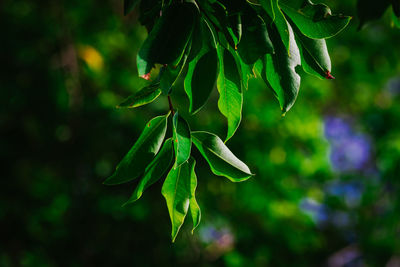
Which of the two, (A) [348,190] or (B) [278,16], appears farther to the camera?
(A) [348,190]

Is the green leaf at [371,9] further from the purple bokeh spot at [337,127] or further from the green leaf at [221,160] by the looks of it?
the purple bokeh spot at [337,127]

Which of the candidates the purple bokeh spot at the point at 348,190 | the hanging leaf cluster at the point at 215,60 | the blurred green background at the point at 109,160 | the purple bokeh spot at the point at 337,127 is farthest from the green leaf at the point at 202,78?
the purple bokeh spot at the point at 337,127

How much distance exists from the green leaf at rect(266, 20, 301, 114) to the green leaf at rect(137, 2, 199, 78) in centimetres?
17

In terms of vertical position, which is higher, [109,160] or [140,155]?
[140,155]

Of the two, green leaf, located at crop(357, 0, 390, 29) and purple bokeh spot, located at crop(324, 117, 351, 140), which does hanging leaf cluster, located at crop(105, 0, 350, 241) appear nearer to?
green leaf, located at crop(357, 0, 390, 29)

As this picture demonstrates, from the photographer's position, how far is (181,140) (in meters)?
0.83

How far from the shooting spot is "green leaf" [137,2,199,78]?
754 mm

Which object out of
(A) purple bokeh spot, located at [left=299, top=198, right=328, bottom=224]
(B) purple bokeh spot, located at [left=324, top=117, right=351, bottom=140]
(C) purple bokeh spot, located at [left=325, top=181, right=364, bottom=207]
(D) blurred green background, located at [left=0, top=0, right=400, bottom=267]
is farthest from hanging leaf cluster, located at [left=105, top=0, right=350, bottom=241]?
(B) purple bokeh spot, located at [left=324, top=117, right=351, bottom=140]

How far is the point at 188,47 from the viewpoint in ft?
2.62

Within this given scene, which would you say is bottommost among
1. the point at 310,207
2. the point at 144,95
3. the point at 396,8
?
the point at 310,207

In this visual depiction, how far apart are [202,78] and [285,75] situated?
0.51ft

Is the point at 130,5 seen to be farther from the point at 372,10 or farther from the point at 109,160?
the point at 109,160

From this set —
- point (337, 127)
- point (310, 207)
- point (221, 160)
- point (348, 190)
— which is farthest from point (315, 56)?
point (337, 127)

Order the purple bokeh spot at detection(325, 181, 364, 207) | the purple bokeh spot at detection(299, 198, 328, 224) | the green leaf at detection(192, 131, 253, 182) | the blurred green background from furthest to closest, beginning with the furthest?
the purple bokeh spot at detection(325, 181, 364, 207) < the purple bokeh spot at detection(299, 198, 328, 224) < the blurred green background < the green leaf at detection(192, 131, 253, 182)
